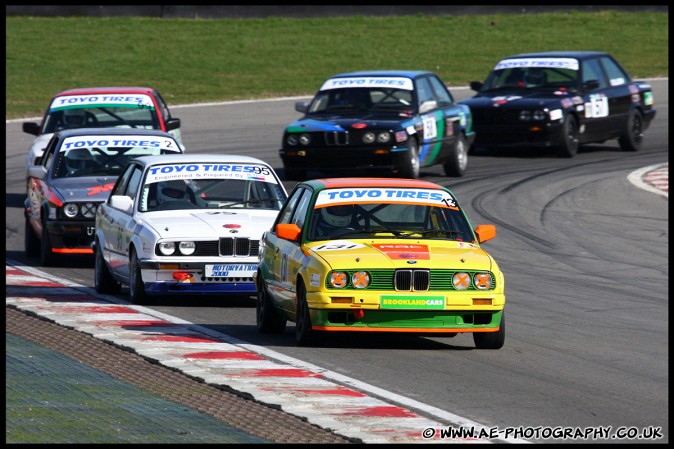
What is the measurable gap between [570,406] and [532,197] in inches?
496

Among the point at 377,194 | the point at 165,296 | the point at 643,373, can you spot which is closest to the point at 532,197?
the point at 165,296

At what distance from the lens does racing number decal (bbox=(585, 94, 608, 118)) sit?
2511 centimetres

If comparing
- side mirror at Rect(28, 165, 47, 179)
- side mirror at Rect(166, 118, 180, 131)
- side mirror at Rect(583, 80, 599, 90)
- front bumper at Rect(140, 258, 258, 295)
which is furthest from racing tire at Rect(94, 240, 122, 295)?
side mirror at Rect(583, 80, 599, 90)

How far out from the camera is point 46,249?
16.5 m

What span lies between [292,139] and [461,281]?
1142 centimetres

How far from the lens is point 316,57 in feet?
144

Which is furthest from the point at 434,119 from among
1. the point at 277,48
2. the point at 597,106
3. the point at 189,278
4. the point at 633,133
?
the point at 277,48

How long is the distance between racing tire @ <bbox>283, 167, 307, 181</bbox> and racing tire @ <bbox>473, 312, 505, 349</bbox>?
11206 mm

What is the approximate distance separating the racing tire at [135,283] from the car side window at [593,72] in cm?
A: 1326

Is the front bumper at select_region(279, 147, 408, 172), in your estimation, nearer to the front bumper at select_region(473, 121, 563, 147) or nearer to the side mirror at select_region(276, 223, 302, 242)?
the front bumper at select_region(473, 121, 563, 147)

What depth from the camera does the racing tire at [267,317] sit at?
11.9 metres

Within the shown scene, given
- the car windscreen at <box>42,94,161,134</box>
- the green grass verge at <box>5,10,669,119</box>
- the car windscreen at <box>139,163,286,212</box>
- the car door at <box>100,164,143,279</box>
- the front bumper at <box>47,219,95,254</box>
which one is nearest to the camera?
the car door at <box>100,164,143,279</box>

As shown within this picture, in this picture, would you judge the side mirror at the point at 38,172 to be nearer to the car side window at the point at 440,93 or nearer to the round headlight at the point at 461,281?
the round headlight at the point at 461,281

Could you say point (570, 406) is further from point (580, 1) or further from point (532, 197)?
point (580, 1)
